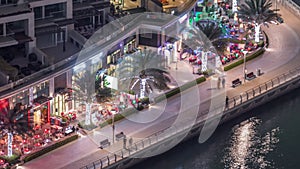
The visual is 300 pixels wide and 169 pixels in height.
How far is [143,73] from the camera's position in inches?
5876

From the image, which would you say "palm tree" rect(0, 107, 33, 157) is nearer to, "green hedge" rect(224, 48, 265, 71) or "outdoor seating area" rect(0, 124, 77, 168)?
"outdoor seating area" rect(0, 124, 77, 168)

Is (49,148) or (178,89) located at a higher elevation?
(178,89)

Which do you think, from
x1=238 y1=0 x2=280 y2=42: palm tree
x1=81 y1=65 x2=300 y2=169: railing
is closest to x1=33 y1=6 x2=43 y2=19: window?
x1=81 y1=65 x2=300 y2=169: railing

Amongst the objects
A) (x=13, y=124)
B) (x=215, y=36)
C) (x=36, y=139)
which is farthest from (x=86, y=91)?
(x=215, y=36)

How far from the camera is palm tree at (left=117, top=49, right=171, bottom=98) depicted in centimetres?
14938

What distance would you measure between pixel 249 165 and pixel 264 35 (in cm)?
4011

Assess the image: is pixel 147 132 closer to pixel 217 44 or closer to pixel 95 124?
pixel 95 124

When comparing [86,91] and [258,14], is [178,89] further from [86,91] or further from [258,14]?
[258,14]

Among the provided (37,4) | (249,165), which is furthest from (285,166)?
(37,4)

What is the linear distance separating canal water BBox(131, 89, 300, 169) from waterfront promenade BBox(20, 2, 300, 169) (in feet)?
13.8

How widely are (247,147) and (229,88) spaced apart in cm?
1459

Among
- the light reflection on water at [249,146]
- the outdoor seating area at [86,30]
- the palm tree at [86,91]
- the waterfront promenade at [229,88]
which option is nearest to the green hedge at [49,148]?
the waterfront promenade at [229,88]

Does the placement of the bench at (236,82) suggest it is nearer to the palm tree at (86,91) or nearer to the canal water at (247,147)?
the canal water at (247,147)

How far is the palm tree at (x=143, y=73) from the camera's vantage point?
149 m
